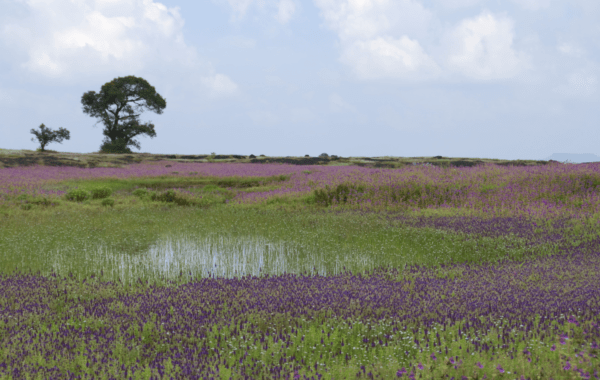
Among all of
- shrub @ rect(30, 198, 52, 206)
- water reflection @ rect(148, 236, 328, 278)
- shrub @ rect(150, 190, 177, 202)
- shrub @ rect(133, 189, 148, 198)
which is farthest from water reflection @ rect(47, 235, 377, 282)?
shrub @ rect(133, 189, 148, 198)

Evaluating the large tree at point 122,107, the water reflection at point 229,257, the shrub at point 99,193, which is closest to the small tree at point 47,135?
the large tree at point 122,107

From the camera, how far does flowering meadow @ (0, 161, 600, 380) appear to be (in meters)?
3.88

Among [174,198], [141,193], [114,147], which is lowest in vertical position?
[174,198]

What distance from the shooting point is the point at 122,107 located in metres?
48.3

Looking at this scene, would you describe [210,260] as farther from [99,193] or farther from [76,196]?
[99,193]

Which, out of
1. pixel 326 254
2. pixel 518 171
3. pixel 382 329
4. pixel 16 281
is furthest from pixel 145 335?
pixel 518 171

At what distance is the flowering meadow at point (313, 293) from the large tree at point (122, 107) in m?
34.3

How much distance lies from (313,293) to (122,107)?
48.4 meters

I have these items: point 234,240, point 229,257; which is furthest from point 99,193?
point 229,257

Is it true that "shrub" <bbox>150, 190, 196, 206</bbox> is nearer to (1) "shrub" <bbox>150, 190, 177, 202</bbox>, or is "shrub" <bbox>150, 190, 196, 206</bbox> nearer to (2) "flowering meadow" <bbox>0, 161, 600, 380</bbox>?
(1) "shrub" <bbox>150, 190, 177, 202</bbox>

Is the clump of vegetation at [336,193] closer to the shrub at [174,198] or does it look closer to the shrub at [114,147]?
the shrub at [174,198]

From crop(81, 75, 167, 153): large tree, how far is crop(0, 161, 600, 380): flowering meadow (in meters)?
34.3

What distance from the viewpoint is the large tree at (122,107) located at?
46.6 metres

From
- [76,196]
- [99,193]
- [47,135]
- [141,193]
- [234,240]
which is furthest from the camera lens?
[47,135]
